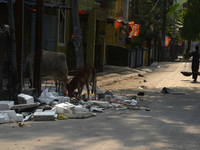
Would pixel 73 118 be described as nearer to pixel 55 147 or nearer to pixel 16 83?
pixel 16 83

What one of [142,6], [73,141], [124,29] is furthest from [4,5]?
[142,6]

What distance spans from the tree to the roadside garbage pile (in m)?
47.8

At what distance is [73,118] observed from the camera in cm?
929

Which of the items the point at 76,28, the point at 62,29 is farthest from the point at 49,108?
the point at 62,29

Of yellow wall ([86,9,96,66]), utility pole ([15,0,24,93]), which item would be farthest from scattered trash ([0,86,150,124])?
yellow wall ([86,9,96,66])

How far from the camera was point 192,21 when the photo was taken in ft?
190

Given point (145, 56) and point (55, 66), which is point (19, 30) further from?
point (145, 56)

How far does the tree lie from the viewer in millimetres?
57469

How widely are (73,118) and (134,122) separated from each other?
1.44 m

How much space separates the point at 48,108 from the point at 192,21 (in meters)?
50.8

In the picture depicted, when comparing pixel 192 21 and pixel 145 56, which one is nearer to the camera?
pixel 145 56

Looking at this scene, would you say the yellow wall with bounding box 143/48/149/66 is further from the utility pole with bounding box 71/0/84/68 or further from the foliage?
the foliage

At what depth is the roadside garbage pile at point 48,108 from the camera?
877 centimetres

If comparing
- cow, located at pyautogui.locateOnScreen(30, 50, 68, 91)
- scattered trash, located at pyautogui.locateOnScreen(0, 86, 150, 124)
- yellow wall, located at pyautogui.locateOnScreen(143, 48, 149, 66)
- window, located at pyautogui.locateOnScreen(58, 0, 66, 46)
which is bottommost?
yellow wall, located at pyautogui.locateOnScreen(143, 48, 149, 66)
